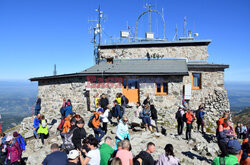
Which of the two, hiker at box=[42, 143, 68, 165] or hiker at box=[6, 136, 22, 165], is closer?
hiker at box=[42, 143, 68, 165]

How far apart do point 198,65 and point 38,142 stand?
15.9 metres

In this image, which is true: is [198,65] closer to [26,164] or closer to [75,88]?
[75,88]

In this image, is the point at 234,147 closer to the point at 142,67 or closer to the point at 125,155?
the point at 125,155

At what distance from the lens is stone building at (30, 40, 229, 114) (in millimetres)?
16375

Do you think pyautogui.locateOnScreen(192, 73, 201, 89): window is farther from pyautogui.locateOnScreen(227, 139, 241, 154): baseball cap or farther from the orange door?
→ pyautogui.locateOnScreen(227, 139, 241, 154): baseball cap

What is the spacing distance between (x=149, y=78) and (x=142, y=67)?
2.10 metres

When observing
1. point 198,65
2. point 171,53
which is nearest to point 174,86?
point 198,65

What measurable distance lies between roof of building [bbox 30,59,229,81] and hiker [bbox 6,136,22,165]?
10405 mm

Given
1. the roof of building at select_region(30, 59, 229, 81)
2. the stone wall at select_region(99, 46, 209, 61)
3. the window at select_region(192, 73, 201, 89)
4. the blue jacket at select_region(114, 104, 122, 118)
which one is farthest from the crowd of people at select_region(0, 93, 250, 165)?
the stone wall at select_region(99, 46, 209, 61)

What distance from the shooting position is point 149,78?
1655 cm

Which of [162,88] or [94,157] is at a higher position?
[162,88]

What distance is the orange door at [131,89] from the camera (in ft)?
55.7

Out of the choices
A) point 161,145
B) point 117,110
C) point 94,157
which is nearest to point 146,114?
point 117,110

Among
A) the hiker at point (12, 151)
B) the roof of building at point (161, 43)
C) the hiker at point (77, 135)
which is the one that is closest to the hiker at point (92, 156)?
the hiker at point (77, 135)
